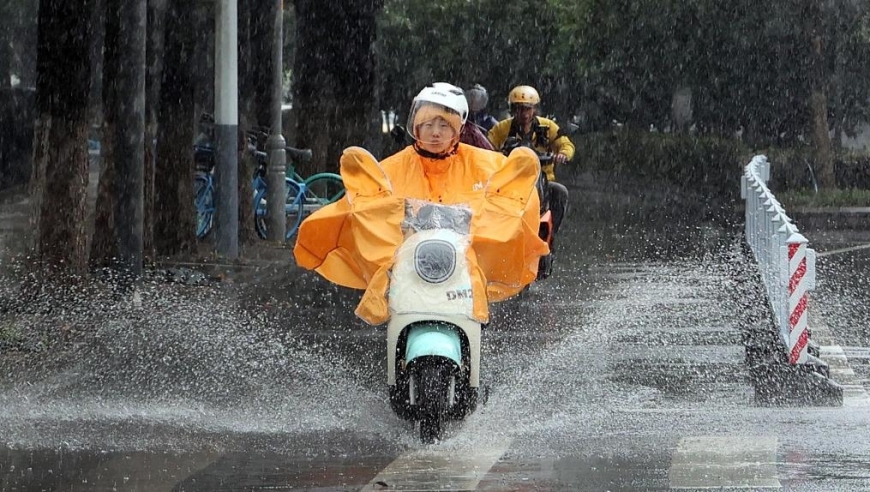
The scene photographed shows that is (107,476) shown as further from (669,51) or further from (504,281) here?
(669,51)

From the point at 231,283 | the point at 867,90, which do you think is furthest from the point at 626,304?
the point at 867,90

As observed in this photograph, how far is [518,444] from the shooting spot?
8148 mm

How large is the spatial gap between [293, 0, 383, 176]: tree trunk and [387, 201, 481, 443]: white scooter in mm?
15563

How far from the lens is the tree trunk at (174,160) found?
17.3 m

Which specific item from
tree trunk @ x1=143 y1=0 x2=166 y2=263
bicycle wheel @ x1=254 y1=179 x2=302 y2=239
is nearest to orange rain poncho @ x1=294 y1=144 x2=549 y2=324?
tree trunk @ x1=143 y1=0 x2=166 y2=263

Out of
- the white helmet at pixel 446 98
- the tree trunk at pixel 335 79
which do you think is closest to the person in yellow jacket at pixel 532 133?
the white helmet at pixel 446 98

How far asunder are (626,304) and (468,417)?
18.2 feet

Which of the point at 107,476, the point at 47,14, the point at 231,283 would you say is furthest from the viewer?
the point at 231,283

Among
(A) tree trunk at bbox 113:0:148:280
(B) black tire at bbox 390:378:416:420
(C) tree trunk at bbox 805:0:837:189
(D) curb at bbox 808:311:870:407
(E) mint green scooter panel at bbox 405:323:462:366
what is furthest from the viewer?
(C) tree trunk at bbox 805:0:837:189

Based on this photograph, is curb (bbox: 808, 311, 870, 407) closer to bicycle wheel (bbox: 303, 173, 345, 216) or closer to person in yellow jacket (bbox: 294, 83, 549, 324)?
person in yellow jacket (bbox: 294, 83, 549, 324)

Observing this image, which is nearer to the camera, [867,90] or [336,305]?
[336,305]

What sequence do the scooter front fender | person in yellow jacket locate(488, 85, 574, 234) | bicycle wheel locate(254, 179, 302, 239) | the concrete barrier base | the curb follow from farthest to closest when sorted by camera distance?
bicycle wheel locate(254, 179, 302, 239)
person in yellow jacket locate(488, 85, 574, 234)
the curb
the concrete barrier base
the scooter front fender

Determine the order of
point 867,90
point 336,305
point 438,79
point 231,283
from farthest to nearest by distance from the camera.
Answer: point 438,79
point 867,90
point 231,283
point 336,305

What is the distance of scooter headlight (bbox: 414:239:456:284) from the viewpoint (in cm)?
796
